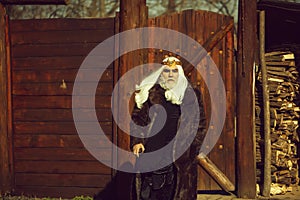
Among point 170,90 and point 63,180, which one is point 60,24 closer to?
point 63,180

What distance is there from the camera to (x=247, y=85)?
7.52 metres

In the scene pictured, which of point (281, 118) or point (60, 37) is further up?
point (60, 37)

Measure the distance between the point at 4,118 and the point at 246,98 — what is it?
3273 millimetres

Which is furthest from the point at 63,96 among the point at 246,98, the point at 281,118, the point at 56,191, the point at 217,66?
the point at 281,118

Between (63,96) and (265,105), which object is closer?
(63,96)

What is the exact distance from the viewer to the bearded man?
6.00 meters

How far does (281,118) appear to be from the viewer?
8719 millimetres

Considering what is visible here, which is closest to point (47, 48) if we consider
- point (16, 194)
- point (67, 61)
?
point (67, 61)

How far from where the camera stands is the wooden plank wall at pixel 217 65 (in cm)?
778

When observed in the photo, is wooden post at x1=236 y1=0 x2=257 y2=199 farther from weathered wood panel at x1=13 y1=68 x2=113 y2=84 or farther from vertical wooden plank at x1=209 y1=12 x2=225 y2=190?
weathered wood panel at x1=13 y1=68 x2=113 y2=84

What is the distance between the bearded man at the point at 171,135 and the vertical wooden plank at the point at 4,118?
8.26ft

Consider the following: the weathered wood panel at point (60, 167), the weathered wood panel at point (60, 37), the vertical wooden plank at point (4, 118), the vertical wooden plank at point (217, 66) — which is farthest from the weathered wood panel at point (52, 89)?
the vertical wooden plank at point (217, 66)

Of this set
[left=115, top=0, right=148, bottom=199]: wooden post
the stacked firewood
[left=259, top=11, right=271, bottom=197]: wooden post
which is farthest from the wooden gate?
the stacked firewood

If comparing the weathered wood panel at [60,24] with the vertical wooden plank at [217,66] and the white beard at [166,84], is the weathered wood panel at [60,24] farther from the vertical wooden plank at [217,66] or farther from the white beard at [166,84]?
the white beard at [166,84]
